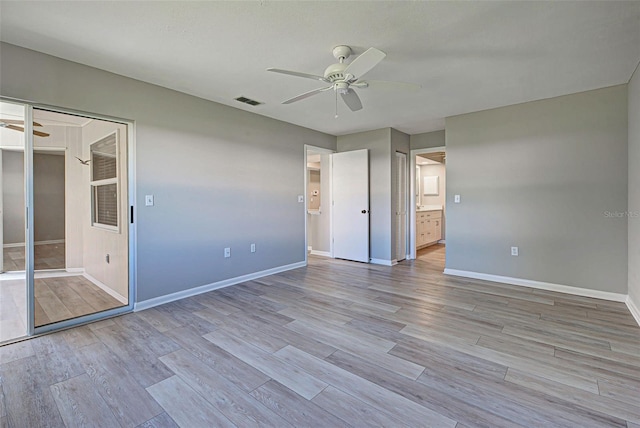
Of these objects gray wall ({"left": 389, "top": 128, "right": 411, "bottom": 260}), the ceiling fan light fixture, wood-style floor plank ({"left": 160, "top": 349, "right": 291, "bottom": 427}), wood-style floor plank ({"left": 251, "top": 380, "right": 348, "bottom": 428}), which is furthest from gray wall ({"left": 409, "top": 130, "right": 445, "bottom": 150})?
wood-style floor plank ({"left": 160, "top": 349, "right": 291, "bottom": 427})

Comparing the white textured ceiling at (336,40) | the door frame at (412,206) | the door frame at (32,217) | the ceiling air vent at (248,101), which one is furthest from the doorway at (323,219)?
the door frame at (32,217)

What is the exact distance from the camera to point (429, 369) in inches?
76.9

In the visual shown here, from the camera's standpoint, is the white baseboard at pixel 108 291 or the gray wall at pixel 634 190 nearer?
Result: the gray wall at pixel 634 190

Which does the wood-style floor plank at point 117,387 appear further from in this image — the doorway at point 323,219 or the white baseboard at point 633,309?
the white baseboard at point 633,309

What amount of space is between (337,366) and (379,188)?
12.2ft

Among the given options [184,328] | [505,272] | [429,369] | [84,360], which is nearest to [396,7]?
[429,369]

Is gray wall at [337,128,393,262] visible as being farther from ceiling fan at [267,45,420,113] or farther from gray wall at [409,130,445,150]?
ceiling fan at [267,45,420,113]

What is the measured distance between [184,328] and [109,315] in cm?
94

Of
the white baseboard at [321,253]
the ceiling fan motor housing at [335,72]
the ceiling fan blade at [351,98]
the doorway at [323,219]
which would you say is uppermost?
the ceiling fan motor housing at [335,72]

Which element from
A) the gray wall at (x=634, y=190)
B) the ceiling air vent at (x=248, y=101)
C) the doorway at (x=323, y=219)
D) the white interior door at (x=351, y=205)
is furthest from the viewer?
the doorway at (x=323, y=219)

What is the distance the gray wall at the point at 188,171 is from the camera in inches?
103

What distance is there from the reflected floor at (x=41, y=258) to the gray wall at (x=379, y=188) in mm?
5252

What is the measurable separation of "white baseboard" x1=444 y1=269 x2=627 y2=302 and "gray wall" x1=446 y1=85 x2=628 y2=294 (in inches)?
2.2

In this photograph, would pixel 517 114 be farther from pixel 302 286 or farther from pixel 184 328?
pixel 184 328
